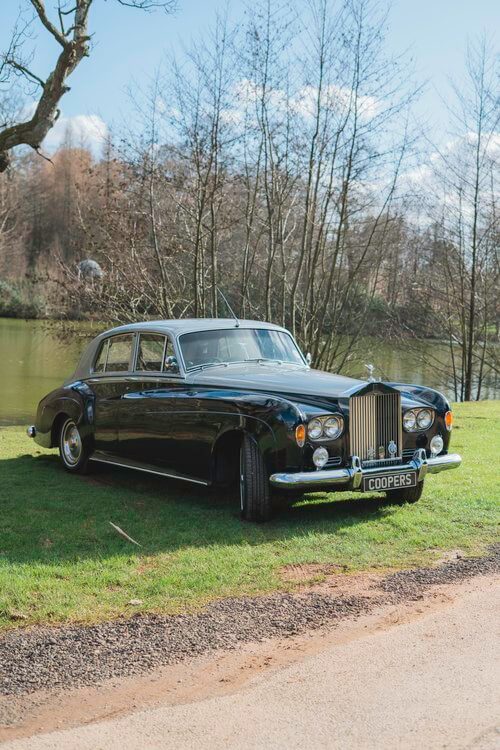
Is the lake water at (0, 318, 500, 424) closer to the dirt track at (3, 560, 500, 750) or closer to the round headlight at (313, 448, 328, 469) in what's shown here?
the round headlight at (313, 448, 328, 469)

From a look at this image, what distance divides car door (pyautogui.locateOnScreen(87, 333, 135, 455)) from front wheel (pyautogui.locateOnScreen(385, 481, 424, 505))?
119 inches

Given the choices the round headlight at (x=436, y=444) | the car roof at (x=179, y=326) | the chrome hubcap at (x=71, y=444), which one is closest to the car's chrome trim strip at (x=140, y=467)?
the chrome hubcap at (x=71, y=444)

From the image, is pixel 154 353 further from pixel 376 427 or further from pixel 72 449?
pixel 376 427

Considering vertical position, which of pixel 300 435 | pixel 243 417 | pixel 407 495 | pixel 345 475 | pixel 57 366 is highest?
pixel 57 366

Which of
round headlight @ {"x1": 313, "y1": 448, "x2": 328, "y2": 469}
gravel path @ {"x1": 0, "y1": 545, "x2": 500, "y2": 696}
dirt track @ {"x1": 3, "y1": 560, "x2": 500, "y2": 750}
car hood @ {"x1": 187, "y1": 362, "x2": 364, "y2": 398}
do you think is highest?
car hood @ {"x1": 187, "y1": 362, "x2": 364, "y2": 398}

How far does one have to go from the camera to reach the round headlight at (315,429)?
686 centimetres

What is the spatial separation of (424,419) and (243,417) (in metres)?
1.83

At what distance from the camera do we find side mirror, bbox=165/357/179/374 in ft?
27.0

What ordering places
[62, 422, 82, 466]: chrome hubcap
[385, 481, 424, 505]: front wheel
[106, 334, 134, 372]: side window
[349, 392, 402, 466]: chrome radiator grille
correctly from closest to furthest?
[349, 392, 402, 466]: chrome radiator grille
[385, 481, 424, 505]: front wheel
[106, 334, 134, 372]: side window
[62, 422, 82, 466]: chrome hubcap

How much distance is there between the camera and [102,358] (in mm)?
9492

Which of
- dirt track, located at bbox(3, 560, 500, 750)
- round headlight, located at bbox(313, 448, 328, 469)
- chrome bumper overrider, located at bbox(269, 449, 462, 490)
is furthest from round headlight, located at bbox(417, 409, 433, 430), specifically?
dirt track, located at bbox(3, 560, 500, 750)

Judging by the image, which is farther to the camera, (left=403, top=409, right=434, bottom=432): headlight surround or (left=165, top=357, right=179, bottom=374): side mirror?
(left=165, top=357, right=179, bottom=374): side mirror

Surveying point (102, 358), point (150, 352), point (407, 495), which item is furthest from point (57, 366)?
point (407, 495)

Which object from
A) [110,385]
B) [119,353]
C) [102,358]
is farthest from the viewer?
[102,358]
